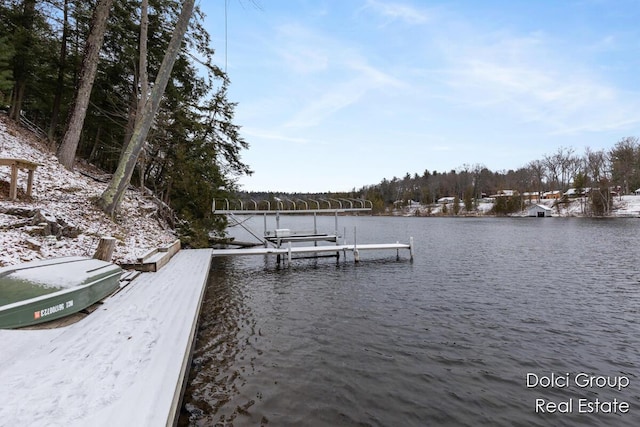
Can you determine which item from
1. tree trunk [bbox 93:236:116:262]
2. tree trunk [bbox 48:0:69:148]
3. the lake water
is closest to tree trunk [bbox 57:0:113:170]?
tree trunk [bbox 48:0:69:148]

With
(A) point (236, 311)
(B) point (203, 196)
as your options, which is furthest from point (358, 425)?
(B) point (203, 196)

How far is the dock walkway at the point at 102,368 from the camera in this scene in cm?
247

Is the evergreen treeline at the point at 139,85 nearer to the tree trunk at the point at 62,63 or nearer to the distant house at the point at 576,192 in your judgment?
the tree trunk at the point at 62,63

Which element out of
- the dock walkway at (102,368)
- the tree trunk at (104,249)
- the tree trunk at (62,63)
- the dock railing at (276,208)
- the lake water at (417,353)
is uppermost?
the tree trunk at (62,63)

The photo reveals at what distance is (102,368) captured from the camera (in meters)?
3.20

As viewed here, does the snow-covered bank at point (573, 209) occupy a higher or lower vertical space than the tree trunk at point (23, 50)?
lower

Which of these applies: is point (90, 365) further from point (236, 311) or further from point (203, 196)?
point (203, 196)

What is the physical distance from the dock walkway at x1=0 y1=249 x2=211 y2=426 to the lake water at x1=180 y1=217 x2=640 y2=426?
81cm

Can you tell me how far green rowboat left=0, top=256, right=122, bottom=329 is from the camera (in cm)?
379

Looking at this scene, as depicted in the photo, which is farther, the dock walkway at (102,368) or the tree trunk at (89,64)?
the tree trunk at (89,64)

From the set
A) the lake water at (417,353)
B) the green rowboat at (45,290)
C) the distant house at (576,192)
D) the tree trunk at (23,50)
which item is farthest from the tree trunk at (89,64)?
the distant house at (576,192)

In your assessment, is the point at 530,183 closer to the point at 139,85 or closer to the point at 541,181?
the point at 541,181

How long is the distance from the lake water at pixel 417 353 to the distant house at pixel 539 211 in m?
Answer: 65.2

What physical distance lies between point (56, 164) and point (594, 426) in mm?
15334
